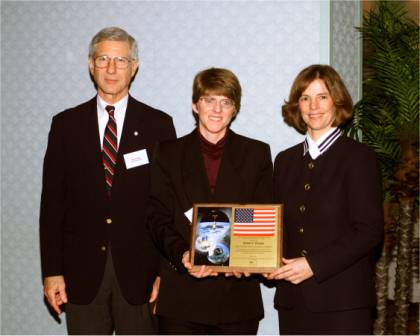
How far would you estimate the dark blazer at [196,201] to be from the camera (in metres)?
2.61

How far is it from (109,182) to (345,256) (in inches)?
53.0

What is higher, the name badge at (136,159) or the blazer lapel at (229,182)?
the name badge at (136,159)

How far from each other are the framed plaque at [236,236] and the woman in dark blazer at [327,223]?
13 centimetres

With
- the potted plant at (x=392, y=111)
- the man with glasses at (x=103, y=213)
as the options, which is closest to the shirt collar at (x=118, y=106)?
the man with glasses at (x=103, y=213)

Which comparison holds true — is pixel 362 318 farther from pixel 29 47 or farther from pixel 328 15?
pixel 29 47

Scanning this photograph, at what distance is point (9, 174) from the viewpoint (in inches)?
160

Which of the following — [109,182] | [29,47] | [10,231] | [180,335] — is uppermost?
[29,47]

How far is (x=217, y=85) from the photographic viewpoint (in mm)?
2676

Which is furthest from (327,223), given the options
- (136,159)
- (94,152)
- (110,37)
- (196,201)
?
(110,37)

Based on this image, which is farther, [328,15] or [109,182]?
[328,15]

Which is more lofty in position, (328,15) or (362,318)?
(328,15)

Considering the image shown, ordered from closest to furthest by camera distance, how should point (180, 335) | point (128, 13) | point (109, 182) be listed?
point (180, 335)
point (109, 182)
point (128, 13)

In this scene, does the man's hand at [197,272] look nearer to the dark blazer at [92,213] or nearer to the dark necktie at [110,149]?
the dark blazer at [92,213]

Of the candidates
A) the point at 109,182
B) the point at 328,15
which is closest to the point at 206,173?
the point at 109,182
